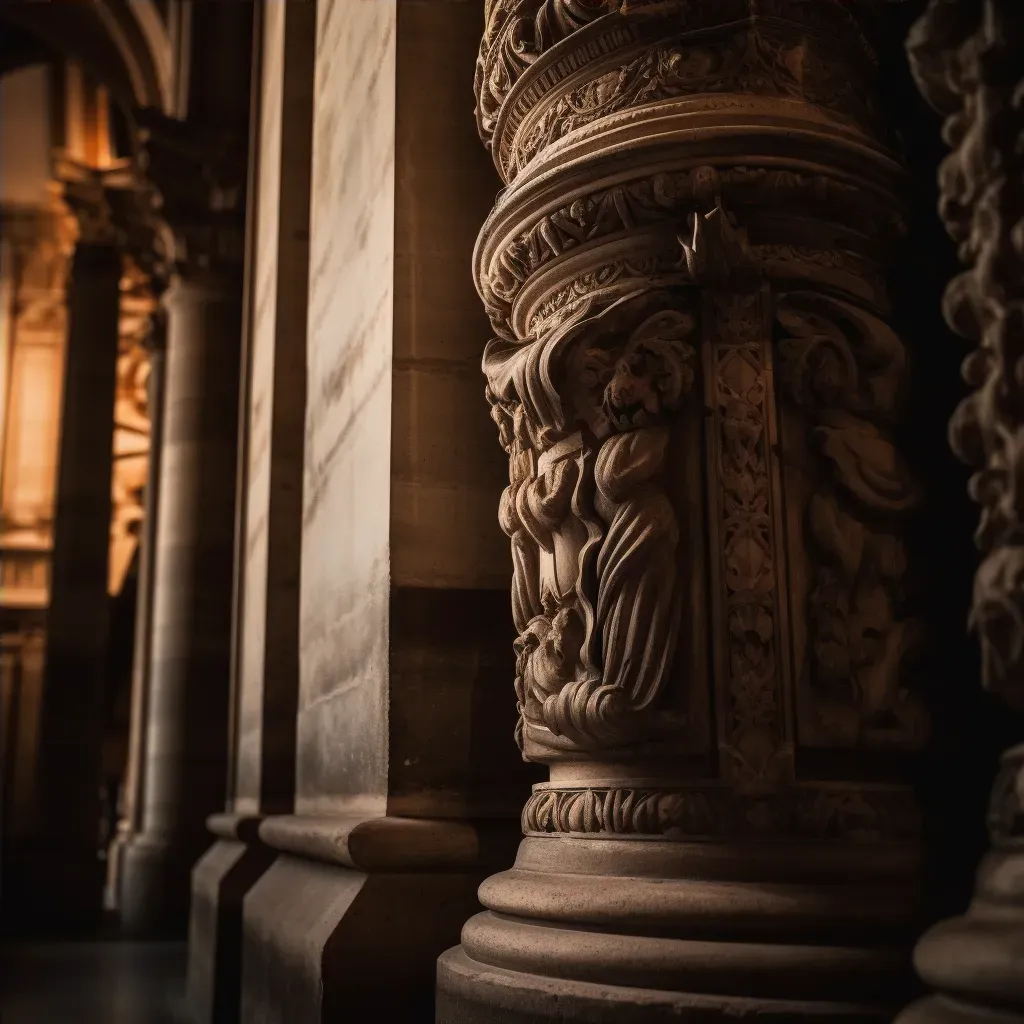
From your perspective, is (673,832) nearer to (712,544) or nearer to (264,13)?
(712,544)

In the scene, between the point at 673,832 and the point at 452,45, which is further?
the point at 452,45

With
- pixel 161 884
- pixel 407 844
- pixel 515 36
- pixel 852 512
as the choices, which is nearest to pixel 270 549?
pixel 407 844

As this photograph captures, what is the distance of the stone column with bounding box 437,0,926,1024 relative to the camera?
2236 mm

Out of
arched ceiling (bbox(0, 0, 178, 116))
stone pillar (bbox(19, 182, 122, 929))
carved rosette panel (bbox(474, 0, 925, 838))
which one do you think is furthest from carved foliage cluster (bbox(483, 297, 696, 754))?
arched ceiling (bbox(0, 0, 178, 116))

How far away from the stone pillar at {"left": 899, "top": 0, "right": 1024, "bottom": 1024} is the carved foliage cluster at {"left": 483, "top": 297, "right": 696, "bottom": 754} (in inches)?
25.6

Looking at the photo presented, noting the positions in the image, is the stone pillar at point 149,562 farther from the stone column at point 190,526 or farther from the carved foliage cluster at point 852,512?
the carved foliage cluster at point 852,512

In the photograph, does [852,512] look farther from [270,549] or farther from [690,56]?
[270,549]

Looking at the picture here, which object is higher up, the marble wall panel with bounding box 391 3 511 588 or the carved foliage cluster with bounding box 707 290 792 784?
the marble wall panel with bounding box 391 3 511 588

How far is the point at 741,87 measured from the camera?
2.58 metres

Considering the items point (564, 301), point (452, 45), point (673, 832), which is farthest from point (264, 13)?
point (673, 832)

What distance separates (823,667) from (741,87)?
1177 millimetres

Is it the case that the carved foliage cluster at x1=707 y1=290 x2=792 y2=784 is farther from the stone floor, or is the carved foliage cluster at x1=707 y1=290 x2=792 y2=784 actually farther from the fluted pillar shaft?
the fluted pillar shaft

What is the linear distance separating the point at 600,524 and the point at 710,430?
29cm

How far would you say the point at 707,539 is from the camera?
2422 mm
